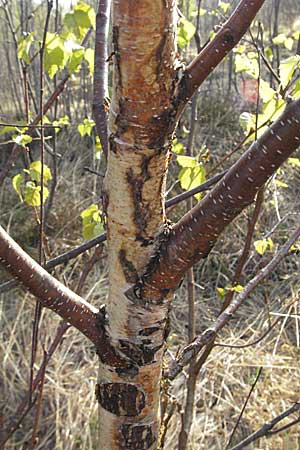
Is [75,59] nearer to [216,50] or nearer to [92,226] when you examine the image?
[92,226]

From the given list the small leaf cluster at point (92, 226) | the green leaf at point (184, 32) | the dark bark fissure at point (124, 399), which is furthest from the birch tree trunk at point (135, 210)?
the green leaf at point (184, 32)

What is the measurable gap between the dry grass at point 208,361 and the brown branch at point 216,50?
147 cm

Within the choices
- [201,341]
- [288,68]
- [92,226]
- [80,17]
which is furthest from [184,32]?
Answer: [201,341]

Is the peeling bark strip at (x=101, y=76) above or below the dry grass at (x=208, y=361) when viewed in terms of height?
above

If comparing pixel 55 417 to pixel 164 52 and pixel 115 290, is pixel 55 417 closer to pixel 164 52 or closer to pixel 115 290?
pixel 115 290

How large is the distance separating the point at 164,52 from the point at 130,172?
5.9 inches

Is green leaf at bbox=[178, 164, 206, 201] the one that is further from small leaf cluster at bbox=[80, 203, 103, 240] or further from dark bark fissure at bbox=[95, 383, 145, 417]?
dark bark fissure at bbox=[95, 383, 145, 417]

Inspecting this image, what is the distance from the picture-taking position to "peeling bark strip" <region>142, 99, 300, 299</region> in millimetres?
516

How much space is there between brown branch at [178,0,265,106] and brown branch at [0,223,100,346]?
27 centimetres

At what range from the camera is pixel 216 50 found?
0.65 m

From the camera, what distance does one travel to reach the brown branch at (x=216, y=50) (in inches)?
25.0

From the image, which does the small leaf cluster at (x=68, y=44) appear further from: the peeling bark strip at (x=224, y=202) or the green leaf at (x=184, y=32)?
the peeling bark strip at (x=224, y=202)

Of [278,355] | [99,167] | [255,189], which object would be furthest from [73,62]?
[99,167]

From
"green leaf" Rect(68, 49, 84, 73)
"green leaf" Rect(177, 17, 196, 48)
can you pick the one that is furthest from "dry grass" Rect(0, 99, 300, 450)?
"green leaf" Rect(68, 49, 84, 73)
